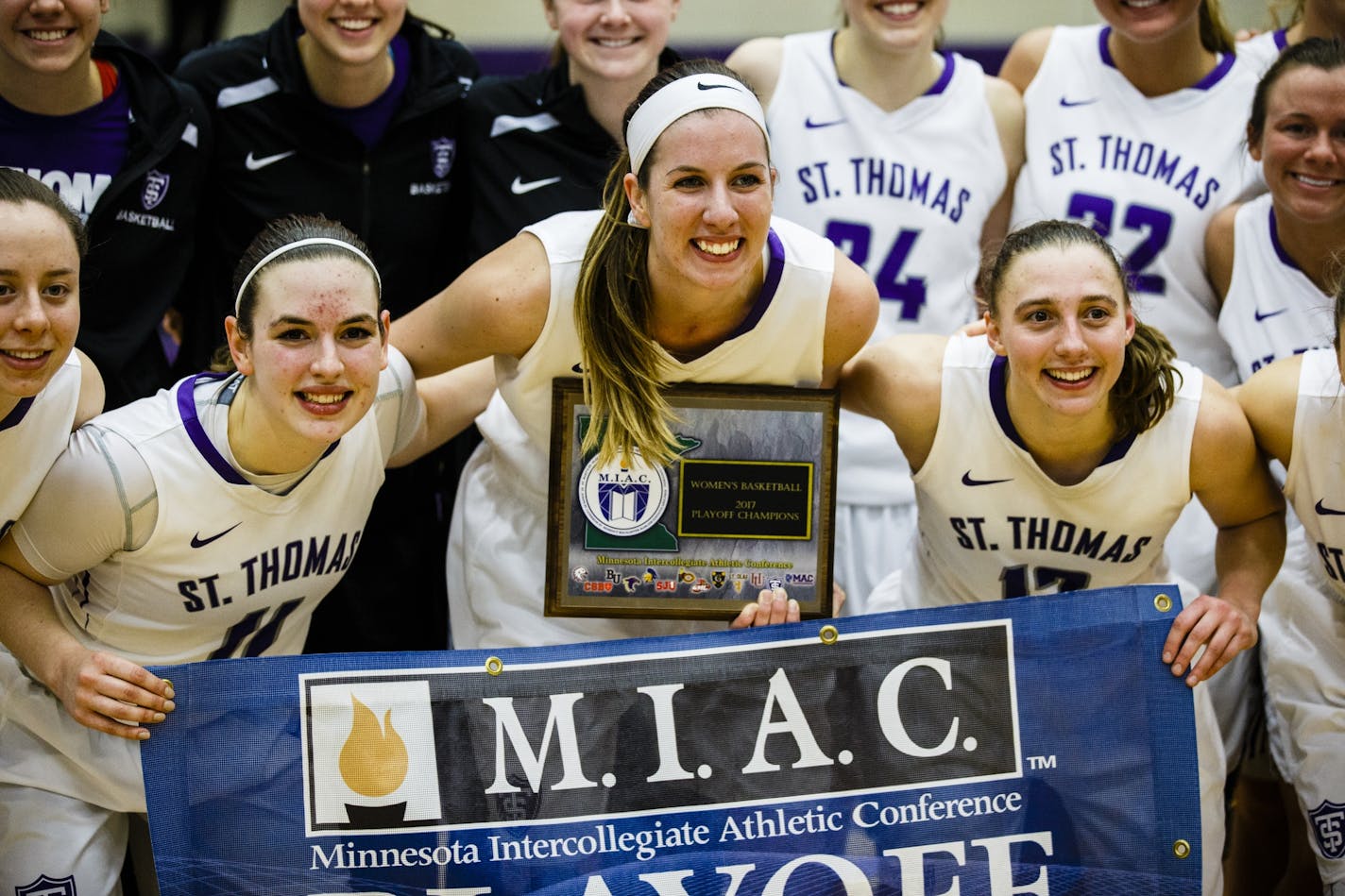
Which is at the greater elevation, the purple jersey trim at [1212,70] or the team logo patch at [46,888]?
the purple jersey trim at [1212,70]

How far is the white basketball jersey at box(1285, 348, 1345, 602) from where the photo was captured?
3.60 m

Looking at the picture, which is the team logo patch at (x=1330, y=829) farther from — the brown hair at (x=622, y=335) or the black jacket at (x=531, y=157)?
the black jacket at (x=531, y=157)

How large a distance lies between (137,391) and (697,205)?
185 centimetres

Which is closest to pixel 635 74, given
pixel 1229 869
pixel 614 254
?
pixel 614 254

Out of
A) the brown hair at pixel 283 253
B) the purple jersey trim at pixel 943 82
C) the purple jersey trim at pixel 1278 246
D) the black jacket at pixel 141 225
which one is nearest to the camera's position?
the brown hair at pixel 283 253

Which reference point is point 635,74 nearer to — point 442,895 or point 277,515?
point 277,515

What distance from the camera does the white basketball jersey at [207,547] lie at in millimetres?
3361

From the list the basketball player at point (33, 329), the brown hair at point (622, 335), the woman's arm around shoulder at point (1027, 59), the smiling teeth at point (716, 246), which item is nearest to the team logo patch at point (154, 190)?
the basketball player at point (33, 329)

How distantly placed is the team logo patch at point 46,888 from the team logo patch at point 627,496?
1.40 meters

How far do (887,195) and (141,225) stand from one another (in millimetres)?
2150

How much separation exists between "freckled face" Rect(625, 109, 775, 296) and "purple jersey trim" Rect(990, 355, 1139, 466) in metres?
0.68

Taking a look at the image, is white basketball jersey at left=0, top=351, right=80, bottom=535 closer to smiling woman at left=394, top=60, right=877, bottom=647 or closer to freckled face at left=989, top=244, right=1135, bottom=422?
smiling woman at left=394, top=60, right=877, bottom=647

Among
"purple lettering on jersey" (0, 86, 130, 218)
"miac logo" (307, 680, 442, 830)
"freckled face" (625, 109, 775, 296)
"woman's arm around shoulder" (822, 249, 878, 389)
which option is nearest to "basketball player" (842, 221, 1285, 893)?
"woman's arm around shoulder" (822, 249, 878, 389)

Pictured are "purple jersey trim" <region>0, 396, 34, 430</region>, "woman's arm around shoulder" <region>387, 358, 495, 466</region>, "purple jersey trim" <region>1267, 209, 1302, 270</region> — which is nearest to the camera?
"purple jersey trim" <region>0, 396, 34, 430</region>
